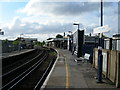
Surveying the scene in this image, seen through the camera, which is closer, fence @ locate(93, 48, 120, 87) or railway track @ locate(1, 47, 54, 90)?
fence @ locate(93, 48, 120, 87)

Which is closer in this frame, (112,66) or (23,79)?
(112,66)

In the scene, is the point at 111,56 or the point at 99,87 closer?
the point at 99,87

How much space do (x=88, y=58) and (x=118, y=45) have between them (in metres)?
12.5

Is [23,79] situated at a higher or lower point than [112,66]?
lower

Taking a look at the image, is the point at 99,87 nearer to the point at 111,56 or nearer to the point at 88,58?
the point at 111,56

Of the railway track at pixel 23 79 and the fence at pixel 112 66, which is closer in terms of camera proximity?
the fence at pixel 112 66

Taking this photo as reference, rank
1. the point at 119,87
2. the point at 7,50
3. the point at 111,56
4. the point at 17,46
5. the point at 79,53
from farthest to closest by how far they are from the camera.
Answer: the point at 17,46
the point at 7,50
the point at 79,53
the point at 111,56
the point at 119,87

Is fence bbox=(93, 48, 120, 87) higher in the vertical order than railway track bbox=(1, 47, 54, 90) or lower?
higher

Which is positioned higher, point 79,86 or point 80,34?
point 80,34

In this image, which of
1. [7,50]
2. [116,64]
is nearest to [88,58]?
[116,64]

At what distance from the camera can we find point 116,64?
1226cm

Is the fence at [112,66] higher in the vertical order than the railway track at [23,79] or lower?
higher

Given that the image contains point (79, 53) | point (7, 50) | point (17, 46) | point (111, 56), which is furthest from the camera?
point (17, 46)

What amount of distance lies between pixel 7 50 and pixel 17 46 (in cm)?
1684
